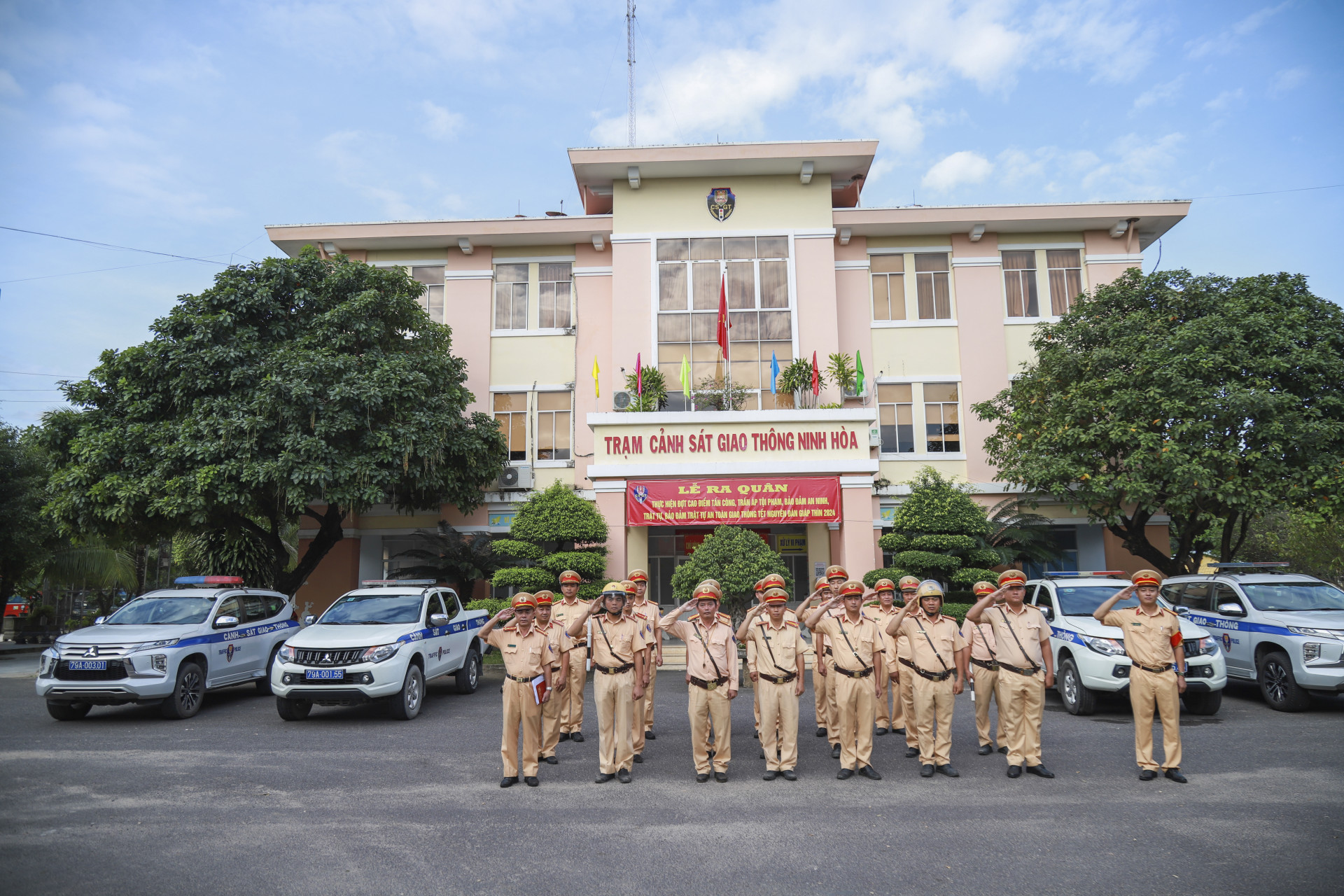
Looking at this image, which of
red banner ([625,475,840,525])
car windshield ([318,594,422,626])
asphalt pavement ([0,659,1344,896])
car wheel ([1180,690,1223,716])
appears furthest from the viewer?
red banner ([625,475,840,525])

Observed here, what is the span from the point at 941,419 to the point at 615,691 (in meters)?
15.1

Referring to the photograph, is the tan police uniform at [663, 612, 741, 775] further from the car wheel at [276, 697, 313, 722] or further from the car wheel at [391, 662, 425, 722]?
the car wheel at [276, 697, 313, 722]

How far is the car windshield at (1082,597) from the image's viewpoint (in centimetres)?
1070

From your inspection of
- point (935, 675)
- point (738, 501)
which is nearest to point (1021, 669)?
point (935, 675)

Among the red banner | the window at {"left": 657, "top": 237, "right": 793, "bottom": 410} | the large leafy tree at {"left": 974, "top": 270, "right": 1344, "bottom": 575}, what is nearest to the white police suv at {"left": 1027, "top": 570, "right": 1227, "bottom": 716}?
the large leafy tree at {"left": 974, "top": 270, "right": 1344, "bottom": 575}

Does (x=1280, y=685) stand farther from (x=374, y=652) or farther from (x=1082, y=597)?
(x=374, y=652)

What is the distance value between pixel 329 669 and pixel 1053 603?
913 cm

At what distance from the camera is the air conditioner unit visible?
20125mm

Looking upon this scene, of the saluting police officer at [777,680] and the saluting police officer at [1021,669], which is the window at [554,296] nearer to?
the saluting police officer at [777,680]

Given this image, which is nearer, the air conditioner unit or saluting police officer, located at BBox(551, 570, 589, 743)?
saluting police officer, located at BBox(551, 570, 589, 743)

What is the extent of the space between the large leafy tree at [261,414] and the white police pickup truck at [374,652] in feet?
14.8

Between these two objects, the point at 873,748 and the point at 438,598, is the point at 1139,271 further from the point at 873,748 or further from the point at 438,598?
the point at 438,598

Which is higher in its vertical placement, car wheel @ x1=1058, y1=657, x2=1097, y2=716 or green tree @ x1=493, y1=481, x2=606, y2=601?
green tree @ x1=493, y1=481, x2=606, y2=601

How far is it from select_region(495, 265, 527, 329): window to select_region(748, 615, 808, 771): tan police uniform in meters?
15.3
